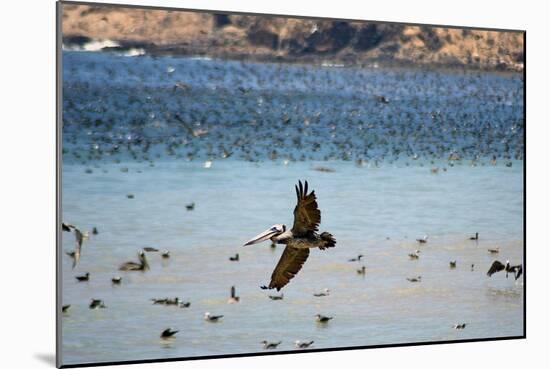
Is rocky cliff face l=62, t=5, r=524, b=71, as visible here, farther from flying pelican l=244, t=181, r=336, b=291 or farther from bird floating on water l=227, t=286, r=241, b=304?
bird floating on water l=227, t=286, r=241, b=304

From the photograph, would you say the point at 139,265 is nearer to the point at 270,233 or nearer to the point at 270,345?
the point at 270,233

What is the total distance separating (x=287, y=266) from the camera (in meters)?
9.05

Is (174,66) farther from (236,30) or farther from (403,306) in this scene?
(403,306)

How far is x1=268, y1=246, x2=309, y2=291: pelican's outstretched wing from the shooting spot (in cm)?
902

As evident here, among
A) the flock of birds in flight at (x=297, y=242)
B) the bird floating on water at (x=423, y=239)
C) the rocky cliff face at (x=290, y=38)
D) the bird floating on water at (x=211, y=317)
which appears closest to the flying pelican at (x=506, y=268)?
the bird floating on water at (x=423, y=239)

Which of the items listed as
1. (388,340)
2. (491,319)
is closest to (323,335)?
(388,340)

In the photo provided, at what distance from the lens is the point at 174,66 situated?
29.0 feet

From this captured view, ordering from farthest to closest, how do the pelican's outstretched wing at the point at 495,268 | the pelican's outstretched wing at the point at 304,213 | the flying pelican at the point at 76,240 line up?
the pelican's outstretched wing at the point at 495,268, the pelican's outstretched wing at the point at 304,213, the flying pelican at the point at 76,240

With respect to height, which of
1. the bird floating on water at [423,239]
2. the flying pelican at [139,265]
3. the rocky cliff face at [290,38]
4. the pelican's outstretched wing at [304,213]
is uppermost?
the rocky cliff face at [290,38]

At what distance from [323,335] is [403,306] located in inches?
24.2

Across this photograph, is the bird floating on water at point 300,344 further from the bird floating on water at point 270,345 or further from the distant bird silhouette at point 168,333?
the distant bird silhouette at point 168,333

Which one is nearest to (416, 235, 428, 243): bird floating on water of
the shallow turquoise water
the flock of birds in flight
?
the shallow turquoise water

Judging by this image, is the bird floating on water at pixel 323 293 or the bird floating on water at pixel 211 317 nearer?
the bird floating on water at pixel 211 317

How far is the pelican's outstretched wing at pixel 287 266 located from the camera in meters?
9.02
